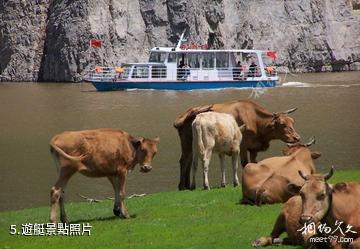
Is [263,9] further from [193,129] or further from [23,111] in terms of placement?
[193,129]

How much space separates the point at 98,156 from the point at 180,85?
48.9 meters

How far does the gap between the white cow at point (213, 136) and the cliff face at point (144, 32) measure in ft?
214

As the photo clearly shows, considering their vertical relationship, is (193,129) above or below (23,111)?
above

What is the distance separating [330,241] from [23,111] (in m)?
37.9

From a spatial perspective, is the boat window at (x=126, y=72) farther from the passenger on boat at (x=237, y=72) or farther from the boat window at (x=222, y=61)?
the passenger on boat at (x=237, y=72)

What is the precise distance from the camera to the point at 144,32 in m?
84.5

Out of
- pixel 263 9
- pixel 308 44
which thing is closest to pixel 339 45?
pixel 308 44

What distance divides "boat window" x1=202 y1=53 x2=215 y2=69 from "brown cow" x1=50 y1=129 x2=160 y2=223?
50.5 meters

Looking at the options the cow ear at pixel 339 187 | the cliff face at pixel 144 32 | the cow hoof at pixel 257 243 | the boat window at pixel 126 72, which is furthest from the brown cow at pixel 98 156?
the cliff face at pixel 144 32

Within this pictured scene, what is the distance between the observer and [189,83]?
6147cm

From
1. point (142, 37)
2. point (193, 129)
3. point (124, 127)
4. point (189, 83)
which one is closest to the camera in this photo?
point (193, 129)

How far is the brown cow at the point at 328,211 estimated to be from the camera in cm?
832

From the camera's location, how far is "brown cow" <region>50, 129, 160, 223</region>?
1251cm

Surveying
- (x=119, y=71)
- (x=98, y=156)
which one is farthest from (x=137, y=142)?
(x=119, y=71)
